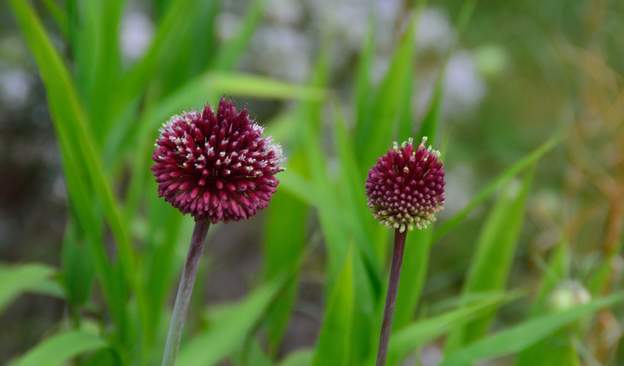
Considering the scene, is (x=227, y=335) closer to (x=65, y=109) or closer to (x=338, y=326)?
(x=338, y=326)

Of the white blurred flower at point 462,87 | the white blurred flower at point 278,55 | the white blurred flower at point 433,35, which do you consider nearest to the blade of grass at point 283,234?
the white blurred flower at point 278,55

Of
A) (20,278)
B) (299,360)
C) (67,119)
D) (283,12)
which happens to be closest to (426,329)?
(299,360)

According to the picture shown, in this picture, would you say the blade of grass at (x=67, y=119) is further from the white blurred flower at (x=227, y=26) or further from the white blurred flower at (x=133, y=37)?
A: the white blurred flower at (x=227, y=26)

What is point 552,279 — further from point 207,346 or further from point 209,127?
point 209,127

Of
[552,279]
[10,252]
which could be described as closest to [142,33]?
[10,252]

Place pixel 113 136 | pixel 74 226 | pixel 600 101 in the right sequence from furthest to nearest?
pixel 600 101 < pixel 113 136 < pixel 74 226

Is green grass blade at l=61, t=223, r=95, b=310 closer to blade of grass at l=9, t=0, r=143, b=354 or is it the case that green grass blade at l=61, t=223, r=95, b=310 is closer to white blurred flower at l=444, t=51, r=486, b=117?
blade of grass at l=9, t=0, r=143, b=354
